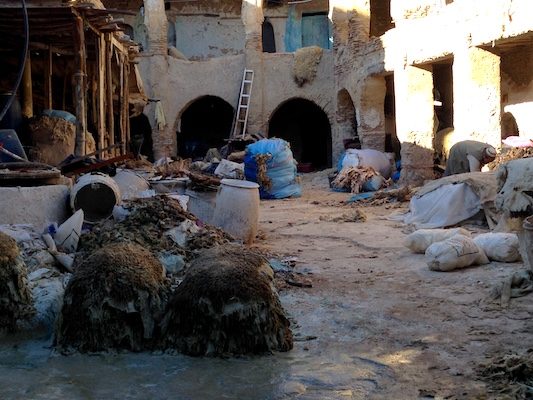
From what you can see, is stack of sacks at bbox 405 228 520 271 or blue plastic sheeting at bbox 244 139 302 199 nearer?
stack of sacks at bbox 405 228 520 271

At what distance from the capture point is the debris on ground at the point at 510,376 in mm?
3062

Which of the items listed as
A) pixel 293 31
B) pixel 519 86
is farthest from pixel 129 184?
pixel 293 31

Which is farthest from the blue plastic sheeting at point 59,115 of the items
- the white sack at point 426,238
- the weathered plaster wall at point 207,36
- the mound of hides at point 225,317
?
the weathered plaster wall at point 207,36

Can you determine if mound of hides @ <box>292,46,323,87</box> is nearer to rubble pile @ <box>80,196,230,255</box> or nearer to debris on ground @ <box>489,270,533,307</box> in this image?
rubble pile @ <box>80,196,230,255</box>

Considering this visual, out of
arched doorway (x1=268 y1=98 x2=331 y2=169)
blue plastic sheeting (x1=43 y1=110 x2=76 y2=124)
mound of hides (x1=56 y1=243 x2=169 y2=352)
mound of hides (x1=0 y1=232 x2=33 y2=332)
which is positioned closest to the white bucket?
mound of hides (x1=0 y1=232 x2=33 y2=332)

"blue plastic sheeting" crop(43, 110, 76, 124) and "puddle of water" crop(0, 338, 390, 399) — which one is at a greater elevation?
"blue plastic sheeting" crop(43, 110, 76, 124)

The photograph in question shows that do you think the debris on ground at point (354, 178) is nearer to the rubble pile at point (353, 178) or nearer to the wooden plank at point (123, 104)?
the rubble pile at point (353, 178)

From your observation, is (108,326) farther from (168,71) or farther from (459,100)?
(168,71)

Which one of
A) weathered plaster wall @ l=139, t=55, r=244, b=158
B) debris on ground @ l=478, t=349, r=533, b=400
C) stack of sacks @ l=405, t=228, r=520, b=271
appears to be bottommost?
debris on ground @ l=478, t=349, r=533, b=400

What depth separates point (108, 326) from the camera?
152 inches

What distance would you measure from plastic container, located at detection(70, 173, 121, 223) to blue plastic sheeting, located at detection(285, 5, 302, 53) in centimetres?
1862

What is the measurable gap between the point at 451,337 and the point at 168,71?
1814 centimetres

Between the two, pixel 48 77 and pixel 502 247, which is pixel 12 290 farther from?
pixel 48 77

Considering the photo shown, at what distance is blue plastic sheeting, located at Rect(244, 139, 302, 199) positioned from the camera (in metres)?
13.8
